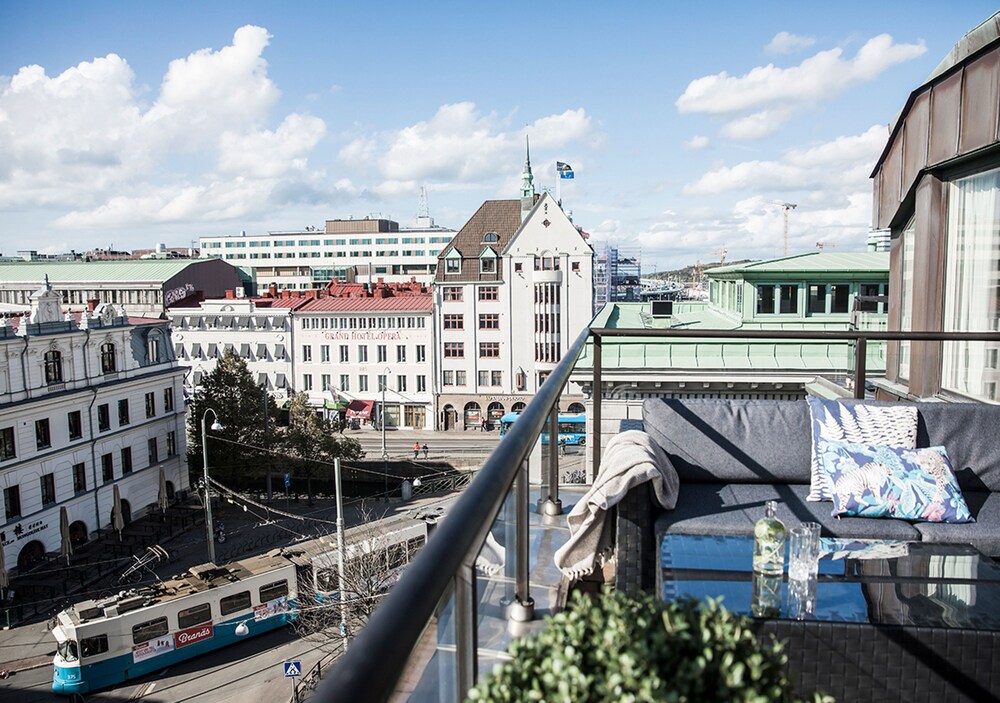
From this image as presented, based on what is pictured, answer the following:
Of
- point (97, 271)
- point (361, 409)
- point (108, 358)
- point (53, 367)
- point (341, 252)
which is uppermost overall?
point (341, 252)

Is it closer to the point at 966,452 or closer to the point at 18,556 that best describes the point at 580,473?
the point at 966,452

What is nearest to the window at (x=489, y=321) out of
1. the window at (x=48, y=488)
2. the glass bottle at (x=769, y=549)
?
the window at (x=48, y=488)

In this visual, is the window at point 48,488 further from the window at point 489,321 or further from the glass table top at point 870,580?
the glass table top at point 870,580

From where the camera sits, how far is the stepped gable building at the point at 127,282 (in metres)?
56.3

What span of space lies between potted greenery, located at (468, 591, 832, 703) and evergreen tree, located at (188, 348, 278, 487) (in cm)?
3664

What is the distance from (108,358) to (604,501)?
32970 mm

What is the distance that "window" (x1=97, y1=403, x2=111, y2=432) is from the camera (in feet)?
102

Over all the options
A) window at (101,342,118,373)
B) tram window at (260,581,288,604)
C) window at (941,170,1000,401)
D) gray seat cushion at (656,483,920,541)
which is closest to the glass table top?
gray seat cushion at (656,483,920,541)

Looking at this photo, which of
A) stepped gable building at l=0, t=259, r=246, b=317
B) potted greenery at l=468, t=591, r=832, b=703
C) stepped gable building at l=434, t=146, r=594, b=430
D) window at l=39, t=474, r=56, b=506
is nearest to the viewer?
potted greenery at l=468, t=591, r=832, b=703

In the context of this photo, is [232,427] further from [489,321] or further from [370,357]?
[489,321]

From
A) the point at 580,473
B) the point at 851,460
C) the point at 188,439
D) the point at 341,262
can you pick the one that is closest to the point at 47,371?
the point at 188,439

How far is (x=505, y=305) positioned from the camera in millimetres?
46000

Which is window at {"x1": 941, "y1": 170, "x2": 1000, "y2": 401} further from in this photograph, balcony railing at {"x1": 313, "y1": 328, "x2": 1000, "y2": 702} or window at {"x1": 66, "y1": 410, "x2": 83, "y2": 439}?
window at {"x1": 66, "y1": 410, "x2": 83, "y2": 439}

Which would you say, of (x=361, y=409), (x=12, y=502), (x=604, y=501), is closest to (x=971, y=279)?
(x=604, y=501)
